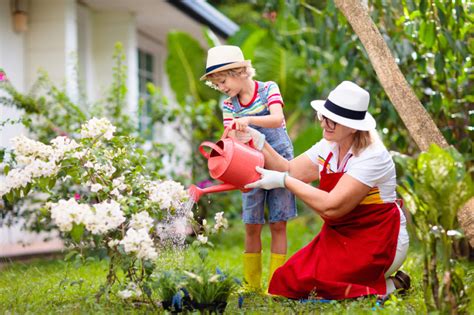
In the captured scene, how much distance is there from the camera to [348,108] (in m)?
3.11

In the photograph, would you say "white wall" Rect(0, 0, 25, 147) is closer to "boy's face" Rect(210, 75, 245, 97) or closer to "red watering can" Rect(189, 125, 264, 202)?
"boy's face" Rect(210, 75, 245, 97)

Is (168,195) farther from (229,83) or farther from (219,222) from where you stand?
(229,83)

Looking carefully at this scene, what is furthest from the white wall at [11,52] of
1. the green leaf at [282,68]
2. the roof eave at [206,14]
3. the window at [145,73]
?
the green leaf at [282,68]

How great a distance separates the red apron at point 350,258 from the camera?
314 centimetres

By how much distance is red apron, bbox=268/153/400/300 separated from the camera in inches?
124

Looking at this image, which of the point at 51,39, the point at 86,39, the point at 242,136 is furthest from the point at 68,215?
the point at 86,39

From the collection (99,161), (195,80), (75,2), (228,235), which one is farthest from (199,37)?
(99,161)

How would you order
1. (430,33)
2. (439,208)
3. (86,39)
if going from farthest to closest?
(86,39) → (430,33) → (439,208)

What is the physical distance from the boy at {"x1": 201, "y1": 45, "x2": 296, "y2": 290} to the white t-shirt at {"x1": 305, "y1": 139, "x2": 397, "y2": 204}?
0.43 m

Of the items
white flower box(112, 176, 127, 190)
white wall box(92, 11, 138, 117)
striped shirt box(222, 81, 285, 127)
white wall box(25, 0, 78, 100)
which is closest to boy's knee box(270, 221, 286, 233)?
striped shirt box(222, 81, 285, 127)

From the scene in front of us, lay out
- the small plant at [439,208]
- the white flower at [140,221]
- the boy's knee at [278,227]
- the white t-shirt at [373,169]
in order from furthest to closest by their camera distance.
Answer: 1. the boy's knee at [278,227]
2. the white t-shirt at [373,169]
3. the white flower at [140,221]
4. the small plant at [439,208]

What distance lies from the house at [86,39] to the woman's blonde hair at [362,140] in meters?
3.13

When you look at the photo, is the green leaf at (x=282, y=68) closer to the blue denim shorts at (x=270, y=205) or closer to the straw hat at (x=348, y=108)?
the blue denim shorts at (x=270, y=205)

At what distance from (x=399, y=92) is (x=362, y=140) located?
55 centimetres
